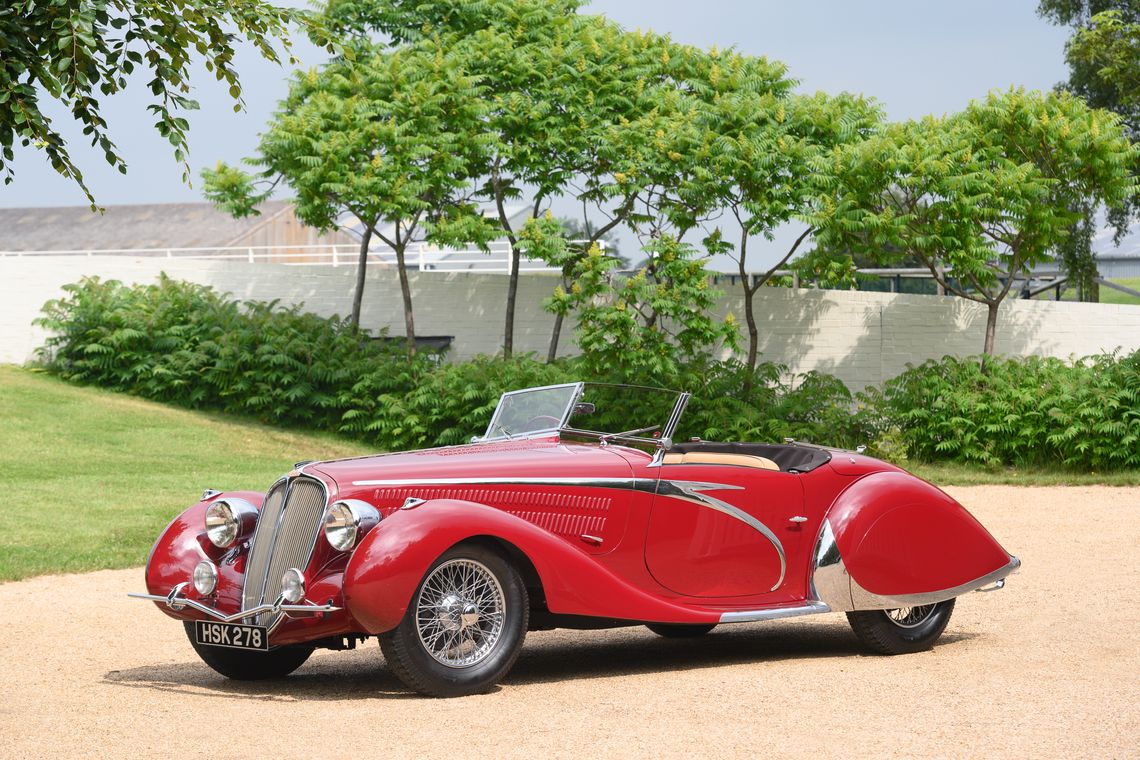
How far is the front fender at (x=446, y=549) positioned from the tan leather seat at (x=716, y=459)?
2.53 ft

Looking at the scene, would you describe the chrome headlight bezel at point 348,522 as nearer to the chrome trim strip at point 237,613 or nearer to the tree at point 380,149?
the chrome trim strip at point 237,613

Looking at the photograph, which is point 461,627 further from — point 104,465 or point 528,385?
point 528,385

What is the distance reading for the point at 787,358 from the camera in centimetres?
2161

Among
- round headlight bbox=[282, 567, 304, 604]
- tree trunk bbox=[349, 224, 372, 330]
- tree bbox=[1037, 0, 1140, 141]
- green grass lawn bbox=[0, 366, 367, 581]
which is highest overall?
tree bbox=[1037, 0, 1140, 141]

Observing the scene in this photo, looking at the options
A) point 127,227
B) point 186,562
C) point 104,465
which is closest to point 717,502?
point 186,562

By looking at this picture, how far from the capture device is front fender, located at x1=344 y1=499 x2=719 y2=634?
5324 mm

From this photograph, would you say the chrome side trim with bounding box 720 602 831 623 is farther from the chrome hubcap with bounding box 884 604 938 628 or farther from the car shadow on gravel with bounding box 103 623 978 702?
the chrome hubcap with bounding box 884 604 938 628

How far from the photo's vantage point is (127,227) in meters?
43.3

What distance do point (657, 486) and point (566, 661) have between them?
4.07ft

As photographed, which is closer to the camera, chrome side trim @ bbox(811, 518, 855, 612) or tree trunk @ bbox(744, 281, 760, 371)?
chrome side trim @ bbox(811, 518, 855, 612)

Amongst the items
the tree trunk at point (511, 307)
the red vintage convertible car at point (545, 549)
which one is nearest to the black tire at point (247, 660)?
the red vintage convertible car at point (545, 549)

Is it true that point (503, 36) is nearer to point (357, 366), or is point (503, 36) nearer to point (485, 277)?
point (485, 277)

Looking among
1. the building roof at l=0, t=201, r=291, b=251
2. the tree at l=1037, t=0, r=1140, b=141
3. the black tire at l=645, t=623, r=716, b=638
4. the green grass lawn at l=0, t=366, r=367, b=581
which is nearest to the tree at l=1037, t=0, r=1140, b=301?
the tree at l=1037, t=0, r=1140, b=141

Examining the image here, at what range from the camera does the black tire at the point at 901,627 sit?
697 cm
